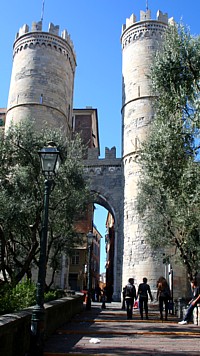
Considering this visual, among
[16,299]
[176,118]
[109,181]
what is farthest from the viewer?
[109,181]

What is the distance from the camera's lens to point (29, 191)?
12180mm

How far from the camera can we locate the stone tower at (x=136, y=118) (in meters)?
20.1

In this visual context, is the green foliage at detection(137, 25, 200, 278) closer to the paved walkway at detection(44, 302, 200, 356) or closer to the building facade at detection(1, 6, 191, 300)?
the paved walkway at detection(44, 302, 200, 356)

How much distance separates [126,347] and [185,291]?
15.0m

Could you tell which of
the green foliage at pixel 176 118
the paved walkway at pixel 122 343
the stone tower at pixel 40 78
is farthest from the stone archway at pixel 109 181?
the paved walkway at pixel 122 343

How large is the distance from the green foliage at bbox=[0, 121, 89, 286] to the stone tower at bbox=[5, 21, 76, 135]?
10.8m

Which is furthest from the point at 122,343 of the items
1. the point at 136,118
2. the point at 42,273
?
the point at 136,118

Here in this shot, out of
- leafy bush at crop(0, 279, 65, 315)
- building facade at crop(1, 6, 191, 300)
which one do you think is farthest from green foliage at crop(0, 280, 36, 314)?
building facade at crop(1, 6, 191, 300)

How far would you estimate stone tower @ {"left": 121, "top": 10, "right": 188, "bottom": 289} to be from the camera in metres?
20.1

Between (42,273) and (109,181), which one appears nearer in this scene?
(42,273)

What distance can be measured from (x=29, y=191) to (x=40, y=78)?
14.3 metres

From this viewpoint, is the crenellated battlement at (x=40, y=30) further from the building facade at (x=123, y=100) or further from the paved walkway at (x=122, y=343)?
the paved walkway at (x=122, y=343)

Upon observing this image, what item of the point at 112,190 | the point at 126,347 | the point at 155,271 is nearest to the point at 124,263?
the point at 155,271

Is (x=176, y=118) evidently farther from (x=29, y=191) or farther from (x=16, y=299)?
(x=16, y=299)
